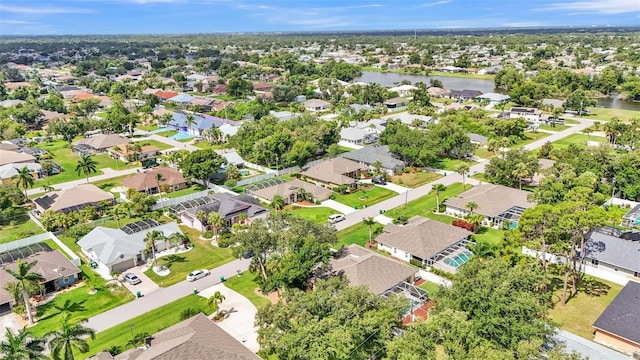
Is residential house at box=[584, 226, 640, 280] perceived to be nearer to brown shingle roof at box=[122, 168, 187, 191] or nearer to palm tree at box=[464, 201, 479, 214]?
palm tree at box=[464, 201, 479, 214]

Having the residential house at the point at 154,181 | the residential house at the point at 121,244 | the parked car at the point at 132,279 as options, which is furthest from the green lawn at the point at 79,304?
the residential house at the point at 154,181

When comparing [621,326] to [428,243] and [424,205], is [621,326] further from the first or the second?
[424,205]

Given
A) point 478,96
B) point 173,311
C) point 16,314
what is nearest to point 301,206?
point 173,311

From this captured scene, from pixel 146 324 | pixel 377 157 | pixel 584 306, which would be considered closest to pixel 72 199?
pixel 146 324

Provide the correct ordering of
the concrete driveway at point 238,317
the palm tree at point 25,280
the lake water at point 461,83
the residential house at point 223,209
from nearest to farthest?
the concrete driveway at point 238,317 < the palm tree at point 25,280 < the residential house at point 223,209 < the lake water at point 461,83

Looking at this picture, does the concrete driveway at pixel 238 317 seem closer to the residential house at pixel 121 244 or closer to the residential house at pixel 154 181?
the residential house at pixel 121 244

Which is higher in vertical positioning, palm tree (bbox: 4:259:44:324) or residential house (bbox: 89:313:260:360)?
palm tree (bbox: 4:259:44:324)

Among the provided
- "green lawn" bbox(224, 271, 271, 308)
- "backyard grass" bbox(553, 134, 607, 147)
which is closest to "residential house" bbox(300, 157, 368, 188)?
"green lawn" bbox(224, 271, 271, 308)
